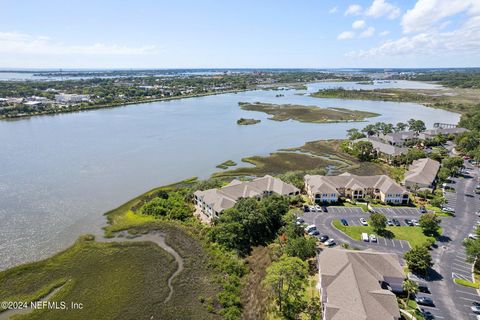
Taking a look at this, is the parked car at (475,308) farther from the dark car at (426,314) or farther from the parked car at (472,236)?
the parked car at (472,236)

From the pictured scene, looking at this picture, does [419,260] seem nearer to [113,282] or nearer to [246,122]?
[113,282]

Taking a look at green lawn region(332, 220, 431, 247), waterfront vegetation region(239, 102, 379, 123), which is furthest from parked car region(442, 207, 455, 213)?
waterfront vegetation region(239, 102, 379, 123)

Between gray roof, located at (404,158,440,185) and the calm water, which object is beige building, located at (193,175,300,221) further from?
gray roof, located at (404,158,440,185)

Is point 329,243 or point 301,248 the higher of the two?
point 301,248

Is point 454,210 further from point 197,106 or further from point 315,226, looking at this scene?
point 197,106

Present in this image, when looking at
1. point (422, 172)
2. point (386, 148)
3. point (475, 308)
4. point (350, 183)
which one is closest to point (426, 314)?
point (475, 308)

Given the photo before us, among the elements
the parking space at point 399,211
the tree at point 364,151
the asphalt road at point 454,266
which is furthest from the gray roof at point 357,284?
the tree at point 364,151

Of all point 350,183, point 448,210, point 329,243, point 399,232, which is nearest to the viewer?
point 329,243
